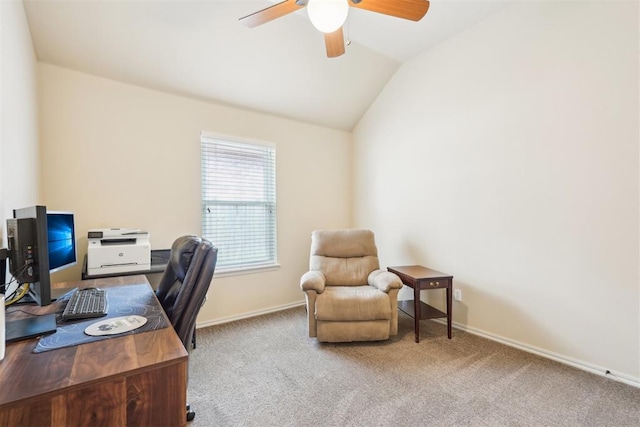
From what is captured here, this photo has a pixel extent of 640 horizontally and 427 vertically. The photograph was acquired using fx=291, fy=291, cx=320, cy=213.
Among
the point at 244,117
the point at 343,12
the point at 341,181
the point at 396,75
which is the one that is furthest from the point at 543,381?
the point at 244,117

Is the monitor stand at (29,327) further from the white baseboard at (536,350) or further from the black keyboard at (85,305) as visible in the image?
the white baseboard at (536,350)

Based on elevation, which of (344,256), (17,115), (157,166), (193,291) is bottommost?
(344,256)

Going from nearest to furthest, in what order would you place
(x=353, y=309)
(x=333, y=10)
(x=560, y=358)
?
(x=333, y=10)
(x=560, y=358)
(x=353, y=309)

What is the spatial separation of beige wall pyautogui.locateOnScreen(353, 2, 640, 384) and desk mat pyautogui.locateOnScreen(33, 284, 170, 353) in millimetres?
2659

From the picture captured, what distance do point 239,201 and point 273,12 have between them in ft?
6.51

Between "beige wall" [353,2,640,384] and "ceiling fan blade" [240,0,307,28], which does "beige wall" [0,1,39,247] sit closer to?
"ceiling fan blade" [240,0,307,28]

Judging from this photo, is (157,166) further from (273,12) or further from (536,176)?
(536,176)

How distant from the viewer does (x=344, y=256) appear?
3197 mm

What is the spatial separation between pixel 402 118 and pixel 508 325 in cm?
239

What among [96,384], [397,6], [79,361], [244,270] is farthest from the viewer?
[244,270]

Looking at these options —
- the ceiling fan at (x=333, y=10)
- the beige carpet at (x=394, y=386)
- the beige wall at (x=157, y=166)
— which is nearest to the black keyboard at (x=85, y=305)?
the beige carpet at (x=394, y=386)

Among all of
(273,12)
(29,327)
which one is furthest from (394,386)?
(273,12)

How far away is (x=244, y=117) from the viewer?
333 cm

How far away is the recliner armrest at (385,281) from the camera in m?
2.59
